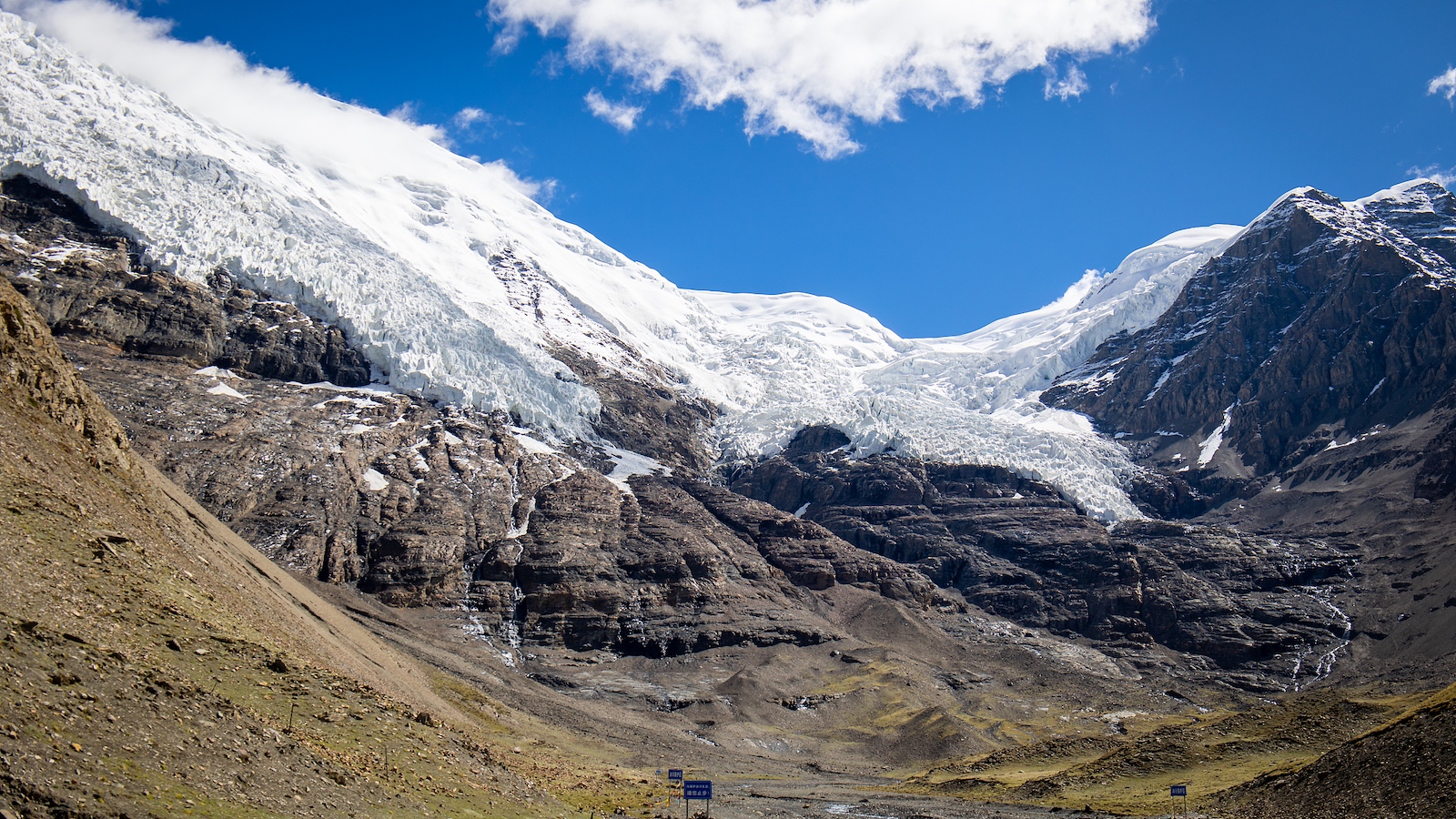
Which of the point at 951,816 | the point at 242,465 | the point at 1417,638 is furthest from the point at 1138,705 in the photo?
the point at 242,465

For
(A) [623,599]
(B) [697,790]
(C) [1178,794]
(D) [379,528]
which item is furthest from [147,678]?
(D) [379,528]

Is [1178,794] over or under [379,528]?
under

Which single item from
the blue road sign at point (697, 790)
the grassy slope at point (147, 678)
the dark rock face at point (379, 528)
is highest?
the dark rock face at point (379, 528)

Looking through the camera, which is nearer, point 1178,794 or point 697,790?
point 697,790

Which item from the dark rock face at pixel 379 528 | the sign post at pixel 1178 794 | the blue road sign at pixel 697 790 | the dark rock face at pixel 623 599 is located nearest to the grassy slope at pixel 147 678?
the blue road sign at pixel 697 790

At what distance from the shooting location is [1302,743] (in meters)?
69.9

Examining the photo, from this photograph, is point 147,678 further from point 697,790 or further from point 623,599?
point 623,599

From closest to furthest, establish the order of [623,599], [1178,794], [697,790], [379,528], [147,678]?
[147,678] → [697,790] → [1178,794] → [379,528] → [623,599]

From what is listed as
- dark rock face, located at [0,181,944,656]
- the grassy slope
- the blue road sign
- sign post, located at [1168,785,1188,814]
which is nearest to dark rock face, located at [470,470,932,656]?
dark rock face, located at [0,181,944,656]

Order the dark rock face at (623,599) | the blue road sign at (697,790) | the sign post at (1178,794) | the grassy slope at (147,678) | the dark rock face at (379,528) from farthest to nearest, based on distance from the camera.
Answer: the dark rock face at (623,599) < the dark rock face at (379,528) < the sign post at (1178,794) < the blue road sign at (697,790) < the grassy slope at (147,678)

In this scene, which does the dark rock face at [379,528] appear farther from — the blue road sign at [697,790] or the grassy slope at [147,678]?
the blue road sign at [697,790]

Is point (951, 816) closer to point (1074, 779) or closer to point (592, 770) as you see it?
point (1074, 779)

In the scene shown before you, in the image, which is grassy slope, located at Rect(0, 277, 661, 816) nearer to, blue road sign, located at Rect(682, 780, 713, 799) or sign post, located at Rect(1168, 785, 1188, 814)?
blue road sign, located at Rect(682, 780, 713, 799)

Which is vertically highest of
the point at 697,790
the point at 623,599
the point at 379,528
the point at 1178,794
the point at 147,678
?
the point at 379,528
